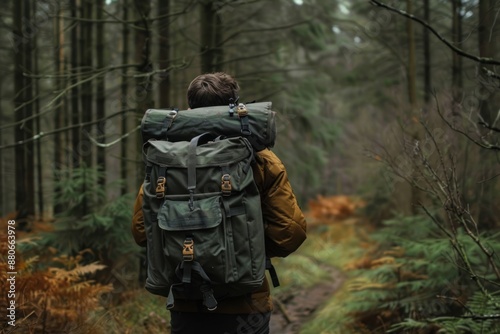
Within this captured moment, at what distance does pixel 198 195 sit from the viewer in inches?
100

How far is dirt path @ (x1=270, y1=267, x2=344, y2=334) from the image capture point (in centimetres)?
751

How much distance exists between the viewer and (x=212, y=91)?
9.55 ft

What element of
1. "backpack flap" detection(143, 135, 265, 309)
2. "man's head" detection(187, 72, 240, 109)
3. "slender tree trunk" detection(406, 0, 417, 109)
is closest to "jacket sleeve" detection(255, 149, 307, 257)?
"backpack flap" detection(143, 135, 265, 309)

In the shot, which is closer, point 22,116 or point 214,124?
point 214,124

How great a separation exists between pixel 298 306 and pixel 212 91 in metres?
6.72

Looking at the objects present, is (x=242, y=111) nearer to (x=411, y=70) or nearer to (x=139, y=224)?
(x=139, y=224)

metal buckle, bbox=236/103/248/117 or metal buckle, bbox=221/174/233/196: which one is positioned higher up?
metal buckle, bbox=236/103/248/117

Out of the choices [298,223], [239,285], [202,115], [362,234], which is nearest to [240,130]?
[202,115]

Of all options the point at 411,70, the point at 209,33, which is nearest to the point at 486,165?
the point at 411,70

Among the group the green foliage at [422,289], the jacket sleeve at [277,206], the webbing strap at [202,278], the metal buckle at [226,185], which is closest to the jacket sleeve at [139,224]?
the webbing strap at [202,278]

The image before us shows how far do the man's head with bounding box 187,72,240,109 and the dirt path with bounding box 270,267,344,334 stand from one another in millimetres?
5009

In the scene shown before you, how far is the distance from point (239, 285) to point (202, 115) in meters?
0.92

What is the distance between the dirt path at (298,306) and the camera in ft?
24.6

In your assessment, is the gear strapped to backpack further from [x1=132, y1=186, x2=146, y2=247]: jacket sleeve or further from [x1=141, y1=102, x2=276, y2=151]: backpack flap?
[x1=132, y1=186, x2=146, y2=247]: jacket sleeve
